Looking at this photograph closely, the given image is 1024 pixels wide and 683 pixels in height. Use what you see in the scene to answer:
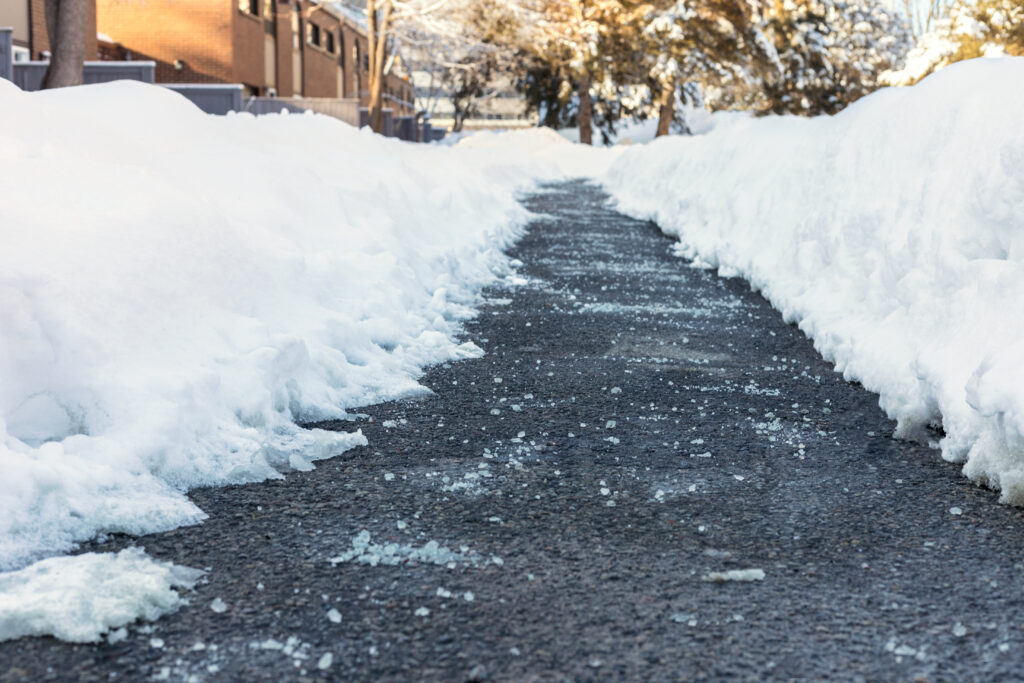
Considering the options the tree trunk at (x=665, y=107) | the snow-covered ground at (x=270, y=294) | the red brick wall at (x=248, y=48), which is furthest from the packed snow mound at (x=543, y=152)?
the snow-covered ground at (x=270, y=294)

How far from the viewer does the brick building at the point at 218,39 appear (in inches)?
1142

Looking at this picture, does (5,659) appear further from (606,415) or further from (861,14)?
(861,14)

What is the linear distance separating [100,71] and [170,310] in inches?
743

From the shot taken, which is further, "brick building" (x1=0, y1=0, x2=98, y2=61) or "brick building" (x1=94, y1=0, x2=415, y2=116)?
"brick building" (x1=94, y1=0, x2=415, y2=116)

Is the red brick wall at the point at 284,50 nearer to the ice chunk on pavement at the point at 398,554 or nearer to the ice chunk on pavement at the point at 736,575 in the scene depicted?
the ice chunk on pavement at the point at 398,554

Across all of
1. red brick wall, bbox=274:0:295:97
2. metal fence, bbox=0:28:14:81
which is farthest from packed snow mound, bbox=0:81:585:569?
red brick wall, bbox=274:0:295:97

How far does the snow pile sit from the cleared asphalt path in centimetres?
7

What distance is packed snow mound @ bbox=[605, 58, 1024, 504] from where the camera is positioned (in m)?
4.23

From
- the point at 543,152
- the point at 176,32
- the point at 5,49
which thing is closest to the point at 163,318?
the point at 5,49

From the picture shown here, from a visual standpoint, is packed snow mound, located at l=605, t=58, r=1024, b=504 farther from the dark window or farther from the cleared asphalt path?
the dark window

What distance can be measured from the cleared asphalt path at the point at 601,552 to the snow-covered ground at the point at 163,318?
25cm

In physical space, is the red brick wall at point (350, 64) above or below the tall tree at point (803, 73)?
above

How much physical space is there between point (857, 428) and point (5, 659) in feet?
12.1

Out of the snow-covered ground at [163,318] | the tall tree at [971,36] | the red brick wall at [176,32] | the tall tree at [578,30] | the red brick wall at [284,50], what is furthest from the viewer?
the red brick wall at [284,50]
